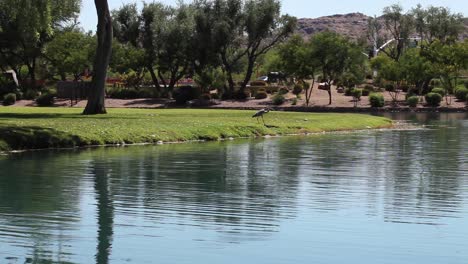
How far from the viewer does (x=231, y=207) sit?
21.2m

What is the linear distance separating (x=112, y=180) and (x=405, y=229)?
35.0 ft

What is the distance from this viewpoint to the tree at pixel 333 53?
93.2 metres

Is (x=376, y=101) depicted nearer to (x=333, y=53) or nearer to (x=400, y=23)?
(x=333, y=53)

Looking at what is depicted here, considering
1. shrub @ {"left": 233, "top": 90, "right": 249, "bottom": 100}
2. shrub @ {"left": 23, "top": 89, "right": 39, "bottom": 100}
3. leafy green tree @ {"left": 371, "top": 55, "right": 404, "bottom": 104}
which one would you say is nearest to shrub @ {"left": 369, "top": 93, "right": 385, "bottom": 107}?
leafy green tree @ {"left": 371, "top": 55, "right": 404, "bottom": 104}

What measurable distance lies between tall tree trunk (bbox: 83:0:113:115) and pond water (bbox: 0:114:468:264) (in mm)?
15686

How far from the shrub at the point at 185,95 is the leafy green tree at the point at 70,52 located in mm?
9429

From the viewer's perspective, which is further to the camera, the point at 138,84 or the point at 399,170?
the point at 138,84

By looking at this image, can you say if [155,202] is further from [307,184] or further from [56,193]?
[307,184]

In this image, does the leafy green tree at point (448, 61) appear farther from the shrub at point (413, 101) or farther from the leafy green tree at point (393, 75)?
the shrub at point (413, 101)

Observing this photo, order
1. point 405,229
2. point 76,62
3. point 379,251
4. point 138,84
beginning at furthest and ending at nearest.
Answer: point 138,84, point 76,62, point 405,229, point 379,251

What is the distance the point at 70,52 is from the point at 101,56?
4353 cm

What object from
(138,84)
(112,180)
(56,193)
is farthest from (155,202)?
(138,84)

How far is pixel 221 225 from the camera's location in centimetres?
1855

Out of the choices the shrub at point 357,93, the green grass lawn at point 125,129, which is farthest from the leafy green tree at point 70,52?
the green grass lawn at point 125,129
